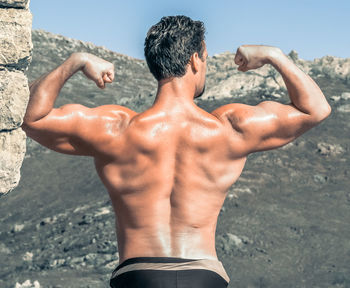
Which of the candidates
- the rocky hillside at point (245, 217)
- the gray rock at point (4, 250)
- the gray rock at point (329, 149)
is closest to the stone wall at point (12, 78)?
the rocky hillside at point (245, 217)

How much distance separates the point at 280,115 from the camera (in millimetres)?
2018

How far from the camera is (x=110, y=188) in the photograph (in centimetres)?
198

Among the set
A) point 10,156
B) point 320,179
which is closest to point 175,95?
point 10,156

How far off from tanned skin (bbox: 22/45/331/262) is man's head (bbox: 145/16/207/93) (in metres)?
0.03

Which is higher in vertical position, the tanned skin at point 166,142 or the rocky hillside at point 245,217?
the tanned skin at point 166,142

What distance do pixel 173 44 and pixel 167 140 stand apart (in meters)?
0.28

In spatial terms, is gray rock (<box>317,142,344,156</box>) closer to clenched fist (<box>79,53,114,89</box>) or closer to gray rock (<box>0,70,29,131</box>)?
gray rock (<box>0,70,29,131</box>)

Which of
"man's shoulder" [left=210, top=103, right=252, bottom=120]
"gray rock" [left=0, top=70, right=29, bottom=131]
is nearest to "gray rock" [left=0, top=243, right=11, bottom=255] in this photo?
"gray rock" [left=0, top=70, right=29, bottom=131]

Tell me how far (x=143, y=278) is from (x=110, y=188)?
293 millimetres

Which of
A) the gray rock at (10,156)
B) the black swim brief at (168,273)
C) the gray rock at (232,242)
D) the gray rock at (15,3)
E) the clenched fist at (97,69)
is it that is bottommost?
the gray rock at (232,242)

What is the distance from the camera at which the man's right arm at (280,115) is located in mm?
2006

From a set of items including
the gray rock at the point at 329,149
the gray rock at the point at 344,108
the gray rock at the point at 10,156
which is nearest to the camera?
the gray rock at the point at 10,156

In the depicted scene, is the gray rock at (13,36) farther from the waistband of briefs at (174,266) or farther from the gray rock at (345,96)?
the gray rock at (345,96)

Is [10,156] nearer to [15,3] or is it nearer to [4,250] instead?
[15,3]
